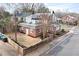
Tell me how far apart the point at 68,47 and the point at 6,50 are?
1.76ft

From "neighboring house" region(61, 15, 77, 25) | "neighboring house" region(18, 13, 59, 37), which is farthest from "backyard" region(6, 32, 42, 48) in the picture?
"neighboring house" region(61, 15, 77, 25)

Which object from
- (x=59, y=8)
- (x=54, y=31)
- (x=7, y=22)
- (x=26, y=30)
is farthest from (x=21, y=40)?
(x=59, y=8)

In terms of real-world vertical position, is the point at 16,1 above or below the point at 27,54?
above

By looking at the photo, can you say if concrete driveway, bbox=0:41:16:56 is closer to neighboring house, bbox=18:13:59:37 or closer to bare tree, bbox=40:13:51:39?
neighboring house, bbox=18:13:59:37

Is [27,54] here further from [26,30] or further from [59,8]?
[59,8]

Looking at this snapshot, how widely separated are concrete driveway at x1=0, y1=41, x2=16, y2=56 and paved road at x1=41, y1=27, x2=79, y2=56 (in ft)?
0.88

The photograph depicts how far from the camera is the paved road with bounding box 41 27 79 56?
64.7 inches

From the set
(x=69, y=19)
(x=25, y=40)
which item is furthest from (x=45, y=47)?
(x=69, y=19)

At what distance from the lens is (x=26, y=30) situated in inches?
64.6

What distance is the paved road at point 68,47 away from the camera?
1.64 meters

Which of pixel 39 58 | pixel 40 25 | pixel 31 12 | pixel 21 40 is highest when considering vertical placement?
pixel 31 12

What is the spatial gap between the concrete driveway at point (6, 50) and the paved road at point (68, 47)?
27 centimetres

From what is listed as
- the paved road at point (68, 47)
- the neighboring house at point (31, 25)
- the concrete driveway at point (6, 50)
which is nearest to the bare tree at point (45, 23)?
the neighboring house at point (31, 25)

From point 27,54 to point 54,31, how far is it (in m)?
0.31
